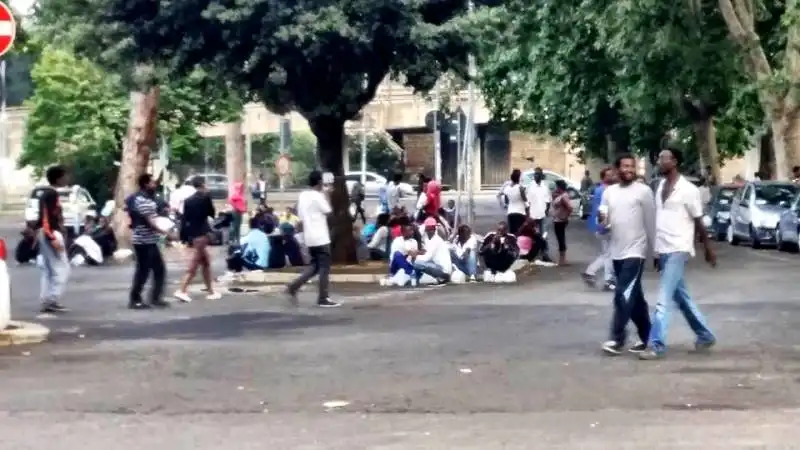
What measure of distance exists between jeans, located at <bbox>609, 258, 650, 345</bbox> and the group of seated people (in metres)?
11.9

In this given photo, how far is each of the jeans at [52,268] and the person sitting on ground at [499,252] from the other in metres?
7.15

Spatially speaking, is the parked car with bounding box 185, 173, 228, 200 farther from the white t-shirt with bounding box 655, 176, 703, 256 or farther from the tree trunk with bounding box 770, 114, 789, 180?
the white t-shirt with bounding box 655, 176, 703, 256

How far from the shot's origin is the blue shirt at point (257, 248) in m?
26.0

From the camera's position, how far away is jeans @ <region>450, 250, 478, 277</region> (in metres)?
24.5

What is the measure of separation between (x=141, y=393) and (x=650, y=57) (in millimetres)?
31305

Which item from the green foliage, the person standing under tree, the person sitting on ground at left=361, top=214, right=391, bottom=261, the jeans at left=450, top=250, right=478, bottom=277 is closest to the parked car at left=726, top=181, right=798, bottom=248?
the person sitting on ground at left=361, top=214, right=391, bottom=261

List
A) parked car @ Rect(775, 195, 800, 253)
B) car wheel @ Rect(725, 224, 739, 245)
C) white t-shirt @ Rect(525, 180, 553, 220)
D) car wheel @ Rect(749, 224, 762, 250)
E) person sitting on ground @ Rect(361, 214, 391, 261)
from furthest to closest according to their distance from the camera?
1. car wheel @ Rect(725, 224, 739, 245)
2. car wheel @ Rect(749, 224, 762, 250)
3. parked car @ Rect(775, 195, 800, 253)
4. white t-shirt @ Rect(525, 180, 553, 220)
5. person sitting on ground @ Rect(361, 214, 391, 261)

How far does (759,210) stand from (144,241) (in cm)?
2024

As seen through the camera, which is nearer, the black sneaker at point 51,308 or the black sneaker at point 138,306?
the black sneaker at point 51,308

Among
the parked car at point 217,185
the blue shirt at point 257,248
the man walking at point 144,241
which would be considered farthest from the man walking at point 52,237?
the parked car at point 217,185

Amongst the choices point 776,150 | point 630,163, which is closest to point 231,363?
point 630,163

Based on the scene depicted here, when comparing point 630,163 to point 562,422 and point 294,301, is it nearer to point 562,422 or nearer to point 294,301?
point 562,422

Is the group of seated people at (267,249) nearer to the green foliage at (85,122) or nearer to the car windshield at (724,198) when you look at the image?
the car windshield at (724,198)

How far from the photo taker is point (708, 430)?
10.1 metres
